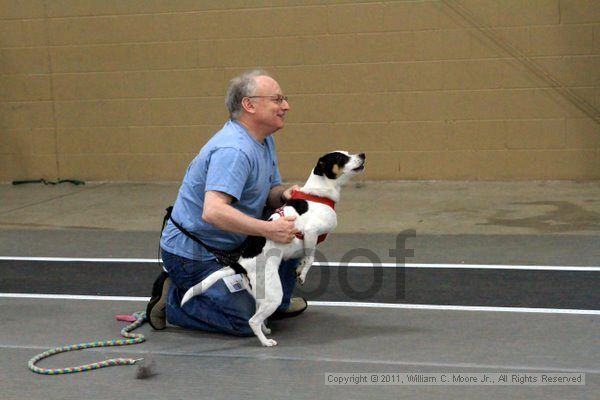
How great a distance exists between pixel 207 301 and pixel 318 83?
572cm

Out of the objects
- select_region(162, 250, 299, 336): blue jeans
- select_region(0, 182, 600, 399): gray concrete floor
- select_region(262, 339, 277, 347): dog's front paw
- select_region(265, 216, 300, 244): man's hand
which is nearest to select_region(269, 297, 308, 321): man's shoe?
select_region(0, 182, 600, 399): gray concrete floor

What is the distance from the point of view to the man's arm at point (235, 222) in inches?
193

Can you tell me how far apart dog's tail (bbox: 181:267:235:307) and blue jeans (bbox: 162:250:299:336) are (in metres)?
0.05

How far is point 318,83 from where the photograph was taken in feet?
35.0

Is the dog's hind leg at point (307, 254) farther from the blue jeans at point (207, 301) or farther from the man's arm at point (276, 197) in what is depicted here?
the man's arm at point (276, 197)

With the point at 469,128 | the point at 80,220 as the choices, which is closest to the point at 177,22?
the point at 80,220

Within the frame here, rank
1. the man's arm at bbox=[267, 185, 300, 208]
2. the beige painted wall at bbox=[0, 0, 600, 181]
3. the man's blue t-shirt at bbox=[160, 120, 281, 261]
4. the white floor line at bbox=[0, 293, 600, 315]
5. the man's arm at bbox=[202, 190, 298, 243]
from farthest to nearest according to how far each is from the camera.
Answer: the beige painted wall at bbox=[0, 0, 600, 181]
the white floor line at bbox=[0, 293, 600, 315]
the man's arm at bbox=[267, 185, 300, 208]
the man's blue t-shirt at bbox=[160, 120, 281, 261]
the man's arm at bbox=[202, 190, 298, 243]

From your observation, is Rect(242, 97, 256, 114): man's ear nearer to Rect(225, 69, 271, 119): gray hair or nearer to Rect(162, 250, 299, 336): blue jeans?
Rect(225, 69, 271, 119): gray hair

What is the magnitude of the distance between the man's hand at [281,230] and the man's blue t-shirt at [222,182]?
25 cm

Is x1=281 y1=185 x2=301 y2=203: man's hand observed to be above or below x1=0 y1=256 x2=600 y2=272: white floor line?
above

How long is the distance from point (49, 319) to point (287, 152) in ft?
17.3

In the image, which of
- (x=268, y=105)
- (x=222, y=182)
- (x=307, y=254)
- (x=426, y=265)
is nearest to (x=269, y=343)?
(x=307, y=254)

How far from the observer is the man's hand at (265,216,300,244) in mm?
4965

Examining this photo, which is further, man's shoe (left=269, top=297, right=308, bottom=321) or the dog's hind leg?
man's shoe (left=269, top=297, right=308, bottom=321)
